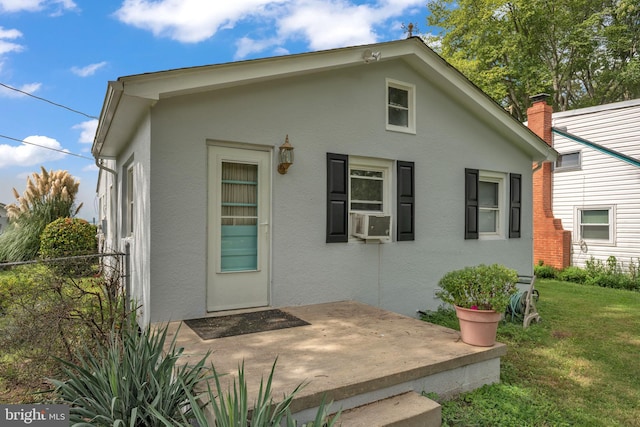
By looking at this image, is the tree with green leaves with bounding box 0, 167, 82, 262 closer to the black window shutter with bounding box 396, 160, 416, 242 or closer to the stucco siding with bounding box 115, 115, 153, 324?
the stucco siding with bounding box 115, 115, 153, 324

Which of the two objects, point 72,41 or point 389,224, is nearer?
point 389,224

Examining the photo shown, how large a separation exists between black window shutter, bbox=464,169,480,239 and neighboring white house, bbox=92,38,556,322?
0.03 m

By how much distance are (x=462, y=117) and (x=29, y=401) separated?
718 cm

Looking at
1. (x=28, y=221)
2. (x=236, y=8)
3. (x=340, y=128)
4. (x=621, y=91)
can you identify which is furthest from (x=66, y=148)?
(x=621, y=91)

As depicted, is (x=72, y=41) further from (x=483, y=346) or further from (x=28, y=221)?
(x=483, y=346)

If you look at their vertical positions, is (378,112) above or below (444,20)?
below

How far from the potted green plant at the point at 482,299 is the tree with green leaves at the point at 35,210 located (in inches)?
437

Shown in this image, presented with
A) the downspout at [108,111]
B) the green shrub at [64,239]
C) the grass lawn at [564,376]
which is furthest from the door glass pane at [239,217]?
the green shrub at [64,239]

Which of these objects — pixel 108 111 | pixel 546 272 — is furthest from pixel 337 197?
pixel 546 272

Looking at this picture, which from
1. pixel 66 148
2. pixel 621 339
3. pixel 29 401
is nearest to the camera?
pixel 29 401

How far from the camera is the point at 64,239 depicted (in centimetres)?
957

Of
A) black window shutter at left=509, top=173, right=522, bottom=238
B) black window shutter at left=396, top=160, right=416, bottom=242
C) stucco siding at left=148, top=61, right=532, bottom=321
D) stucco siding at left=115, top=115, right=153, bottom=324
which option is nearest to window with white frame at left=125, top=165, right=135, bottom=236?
stucco siding at left=115, top=115, right=153, bottom=324

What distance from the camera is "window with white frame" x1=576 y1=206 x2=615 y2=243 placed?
1065cm

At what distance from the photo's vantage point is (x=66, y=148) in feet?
46.6
